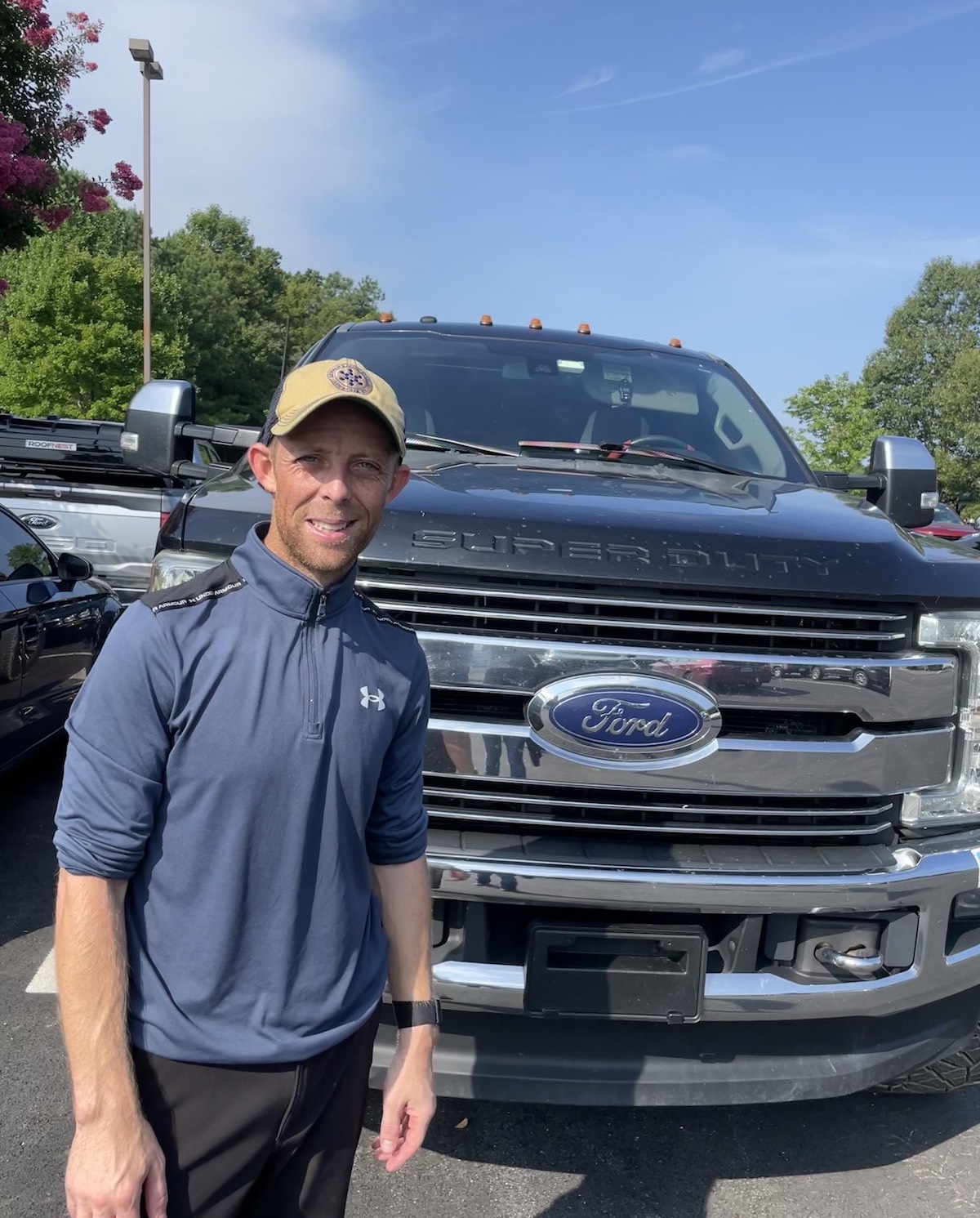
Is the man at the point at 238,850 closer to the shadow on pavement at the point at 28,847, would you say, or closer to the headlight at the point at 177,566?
the headlight at the point at 177,566

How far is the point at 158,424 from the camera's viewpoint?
3.64 m

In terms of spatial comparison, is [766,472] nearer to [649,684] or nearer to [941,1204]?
[649,684]

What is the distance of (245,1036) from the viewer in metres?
1.60

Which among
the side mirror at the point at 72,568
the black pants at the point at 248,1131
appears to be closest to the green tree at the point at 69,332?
the side mirror at the point at 72,568

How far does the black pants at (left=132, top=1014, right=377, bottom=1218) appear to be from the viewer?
1.60 m

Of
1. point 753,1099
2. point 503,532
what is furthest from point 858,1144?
point 503,532

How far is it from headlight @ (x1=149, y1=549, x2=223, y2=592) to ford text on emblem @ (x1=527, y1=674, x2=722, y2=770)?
0.81m

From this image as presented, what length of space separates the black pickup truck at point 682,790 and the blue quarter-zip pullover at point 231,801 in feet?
2.48

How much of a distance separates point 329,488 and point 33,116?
8.80m

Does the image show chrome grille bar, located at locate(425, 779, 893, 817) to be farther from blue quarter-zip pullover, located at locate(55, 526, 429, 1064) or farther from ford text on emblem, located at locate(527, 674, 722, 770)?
blue quarter-zip pullover, located at locate(55, 526, 429, 1064)

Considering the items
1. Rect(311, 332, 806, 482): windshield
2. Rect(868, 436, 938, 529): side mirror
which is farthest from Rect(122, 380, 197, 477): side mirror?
Rect(868, 436, 938, 529): side mirror

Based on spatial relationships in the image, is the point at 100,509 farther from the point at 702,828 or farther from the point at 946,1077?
the point at 946,1077

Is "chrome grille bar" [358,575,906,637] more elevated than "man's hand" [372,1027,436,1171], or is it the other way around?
"chrome grille bar" [358,575,906,637]

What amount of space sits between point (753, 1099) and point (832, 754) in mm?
807
